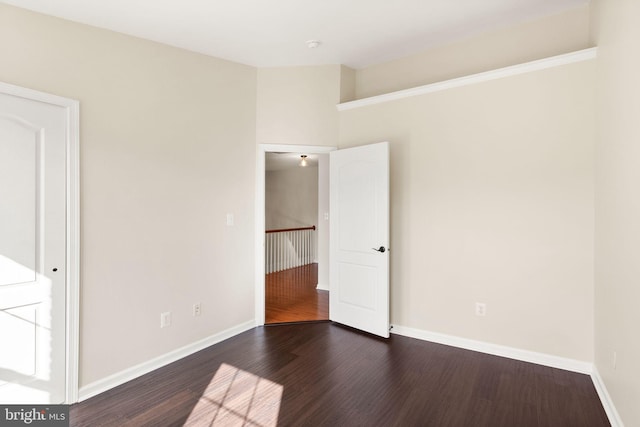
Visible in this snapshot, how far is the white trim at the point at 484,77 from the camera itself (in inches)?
107

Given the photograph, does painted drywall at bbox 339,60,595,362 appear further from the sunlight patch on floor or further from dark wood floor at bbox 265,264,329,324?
the sunlight patch on floor

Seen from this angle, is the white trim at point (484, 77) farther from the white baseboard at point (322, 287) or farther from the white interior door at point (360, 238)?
the white baseboard at point (322, 287)

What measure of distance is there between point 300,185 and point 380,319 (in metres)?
6.33

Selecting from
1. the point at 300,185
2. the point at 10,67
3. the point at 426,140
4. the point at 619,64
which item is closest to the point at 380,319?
the point at 426,140

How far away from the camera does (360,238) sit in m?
3.71

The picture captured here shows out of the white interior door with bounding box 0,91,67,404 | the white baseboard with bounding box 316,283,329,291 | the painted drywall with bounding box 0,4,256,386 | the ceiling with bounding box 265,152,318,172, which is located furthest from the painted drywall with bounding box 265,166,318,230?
the white interior door with bounding box 0,91,67,404

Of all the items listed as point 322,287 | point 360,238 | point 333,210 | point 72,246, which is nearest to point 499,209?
point 360,238

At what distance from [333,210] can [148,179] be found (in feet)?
6.53

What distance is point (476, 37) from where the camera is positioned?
3367 mm

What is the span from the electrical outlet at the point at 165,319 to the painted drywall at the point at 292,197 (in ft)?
20.3

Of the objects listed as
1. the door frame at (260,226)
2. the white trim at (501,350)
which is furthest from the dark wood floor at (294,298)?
the white trim at (501,350)

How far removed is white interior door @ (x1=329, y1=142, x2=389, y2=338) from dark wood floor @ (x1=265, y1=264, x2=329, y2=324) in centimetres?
48

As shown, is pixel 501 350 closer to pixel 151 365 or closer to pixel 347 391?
pixel 347 391

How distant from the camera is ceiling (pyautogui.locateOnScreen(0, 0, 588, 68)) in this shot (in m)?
2.53
